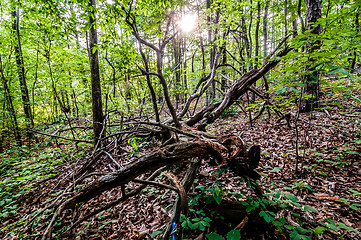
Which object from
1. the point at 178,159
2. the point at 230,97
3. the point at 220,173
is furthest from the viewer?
the point at 230,97

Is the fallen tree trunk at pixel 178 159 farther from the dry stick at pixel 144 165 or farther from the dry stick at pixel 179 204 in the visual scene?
the dry stick at pixel 179 204

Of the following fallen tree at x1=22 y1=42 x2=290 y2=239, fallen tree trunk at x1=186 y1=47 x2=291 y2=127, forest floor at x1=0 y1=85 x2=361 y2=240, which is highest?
fallen tree trunk at x1=186 y1=47 x2=291 y2=127

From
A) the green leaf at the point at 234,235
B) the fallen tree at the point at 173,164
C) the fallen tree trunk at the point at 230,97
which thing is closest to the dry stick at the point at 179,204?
the fallen tree at the point at 173,164

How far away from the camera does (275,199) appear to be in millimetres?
1940

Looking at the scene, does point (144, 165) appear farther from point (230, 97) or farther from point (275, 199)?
point (230, 97)

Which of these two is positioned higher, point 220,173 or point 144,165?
point 144,165

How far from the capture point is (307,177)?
9.22 ft

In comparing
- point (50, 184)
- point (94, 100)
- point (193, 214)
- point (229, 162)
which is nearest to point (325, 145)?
point (229, 162)

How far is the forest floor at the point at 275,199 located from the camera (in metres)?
1.85

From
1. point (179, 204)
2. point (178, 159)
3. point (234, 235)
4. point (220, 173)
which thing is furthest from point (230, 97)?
point (234, 235)

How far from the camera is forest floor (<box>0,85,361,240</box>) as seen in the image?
1851mm

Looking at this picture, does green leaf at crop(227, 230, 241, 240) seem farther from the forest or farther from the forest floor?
the forest floor

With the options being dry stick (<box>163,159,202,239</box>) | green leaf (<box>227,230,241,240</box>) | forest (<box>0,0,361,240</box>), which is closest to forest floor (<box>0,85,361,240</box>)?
forest (<box>0,0,361,240</box>)

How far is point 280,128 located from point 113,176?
16.8 feet
